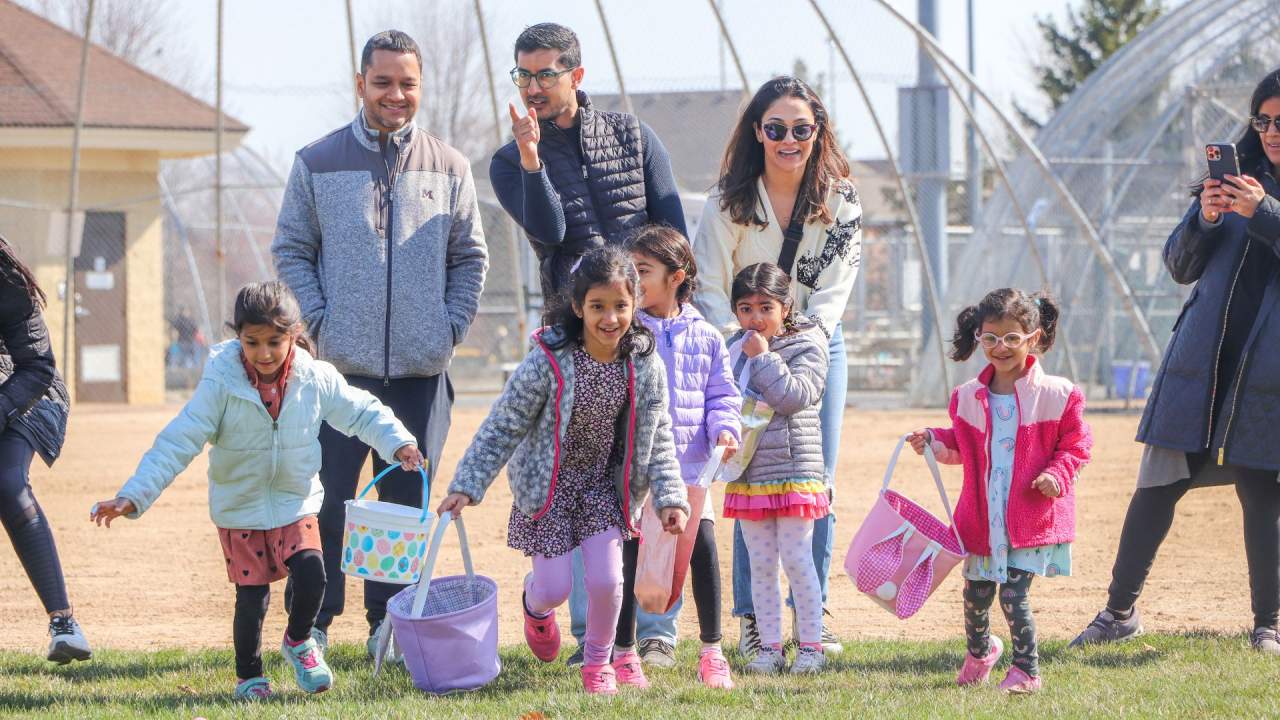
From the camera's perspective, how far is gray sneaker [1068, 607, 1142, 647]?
4.96 meters

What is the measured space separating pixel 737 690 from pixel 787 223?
1.59 metres

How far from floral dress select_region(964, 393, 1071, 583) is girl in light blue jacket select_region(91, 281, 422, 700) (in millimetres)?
1708

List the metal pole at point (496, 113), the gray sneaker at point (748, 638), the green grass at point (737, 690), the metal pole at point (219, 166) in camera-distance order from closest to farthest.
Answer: the green grass at point (737, 690) < the gray sneaker at point (748, 638) < the metal pole at point (219, 166) < the metal pole at point (496, 113)

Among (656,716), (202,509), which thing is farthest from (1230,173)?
(202,509)

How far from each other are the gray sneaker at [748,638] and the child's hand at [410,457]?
1356 millimetres

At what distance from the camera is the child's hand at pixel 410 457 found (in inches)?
166

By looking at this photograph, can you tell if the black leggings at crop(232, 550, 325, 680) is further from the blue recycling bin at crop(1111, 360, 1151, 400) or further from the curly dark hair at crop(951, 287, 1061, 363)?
the blue recycling bin at crop(1111, 360, 1151, 400)

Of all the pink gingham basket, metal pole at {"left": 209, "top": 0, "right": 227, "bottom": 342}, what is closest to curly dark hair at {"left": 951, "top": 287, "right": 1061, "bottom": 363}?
the pink gingham basket

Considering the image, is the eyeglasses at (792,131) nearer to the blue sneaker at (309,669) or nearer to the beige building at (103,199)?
the blue sneaker at (309,669)

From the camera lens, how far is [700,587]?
181 inches

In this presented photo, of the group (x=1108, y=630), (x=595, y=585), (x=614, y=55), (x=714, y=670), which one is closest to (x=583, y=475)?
(x=595, y=585)

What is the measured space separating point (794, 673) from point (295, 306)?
6.26 ft

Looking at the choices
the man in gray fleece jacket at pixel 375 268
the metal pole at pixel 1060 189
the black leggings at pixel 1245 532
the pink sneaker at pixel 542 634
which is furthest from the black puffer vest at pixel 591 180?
the metal pole at pixel 1060 189

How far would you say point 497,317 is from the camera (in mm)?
21062
